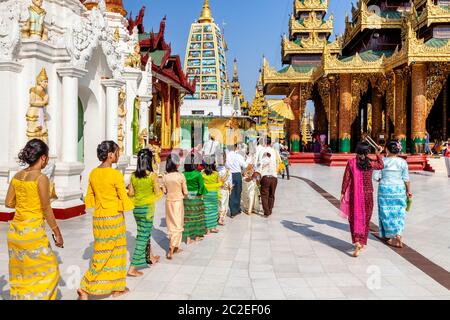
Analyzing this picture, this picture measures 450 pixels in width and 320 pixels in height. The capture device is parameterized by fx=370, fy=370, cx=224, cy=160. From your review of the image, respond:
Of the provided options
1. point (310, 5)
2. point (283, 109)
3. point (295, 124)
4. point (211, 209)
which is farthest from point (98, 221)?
point (310, 5)

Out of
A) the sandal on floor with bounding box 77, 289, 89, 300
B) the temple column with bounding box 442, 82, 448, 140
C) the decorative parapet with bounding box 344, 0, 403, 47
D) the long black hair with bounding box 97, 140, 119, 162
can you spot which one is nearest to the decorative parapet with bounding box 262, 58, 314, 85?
the decorative parapet with bounding box 344, 0, 403, 47

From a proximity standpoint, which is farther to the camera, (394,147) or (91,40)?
(91,40)

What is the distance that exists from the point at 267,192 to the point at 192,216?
261cm

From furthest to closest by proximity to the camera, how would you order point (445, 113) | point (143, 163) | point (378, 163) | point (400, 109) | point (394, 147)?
point (445, 113) < point (400, 109) < point (394, 147) < point (378, 163) < point (143, 163)

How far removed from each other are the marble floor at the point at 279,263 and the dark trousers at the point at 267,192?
21 cm

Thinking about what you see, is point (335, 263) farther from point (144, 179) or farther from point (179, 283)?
point (144, 179)

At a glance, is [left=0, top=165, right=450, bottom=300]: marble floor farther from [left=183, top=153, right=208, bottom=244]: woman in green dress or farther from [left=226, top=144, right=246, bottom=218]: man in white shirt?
[left=226, top=144, right=246, bottom=218]: man in white shirt

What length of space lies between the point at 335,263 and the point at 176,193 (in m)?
2.28

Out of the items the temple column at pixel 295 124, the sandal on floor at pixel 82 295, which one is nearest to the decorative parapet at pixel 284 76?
the temple column at pixel 295 124

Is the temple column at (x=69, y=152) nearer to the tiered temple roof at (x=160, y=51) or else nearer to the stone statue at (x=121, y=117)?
the stone statue at (x=121, y=117)

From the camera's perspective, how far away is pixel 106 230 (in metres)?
3.62

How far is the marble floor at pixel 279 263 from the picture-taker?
381 centimetres

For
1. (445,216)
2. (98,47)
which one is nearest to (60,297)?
(98,47)

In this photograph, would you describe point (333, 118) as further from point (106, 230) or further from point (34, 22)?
point (106, 230)
